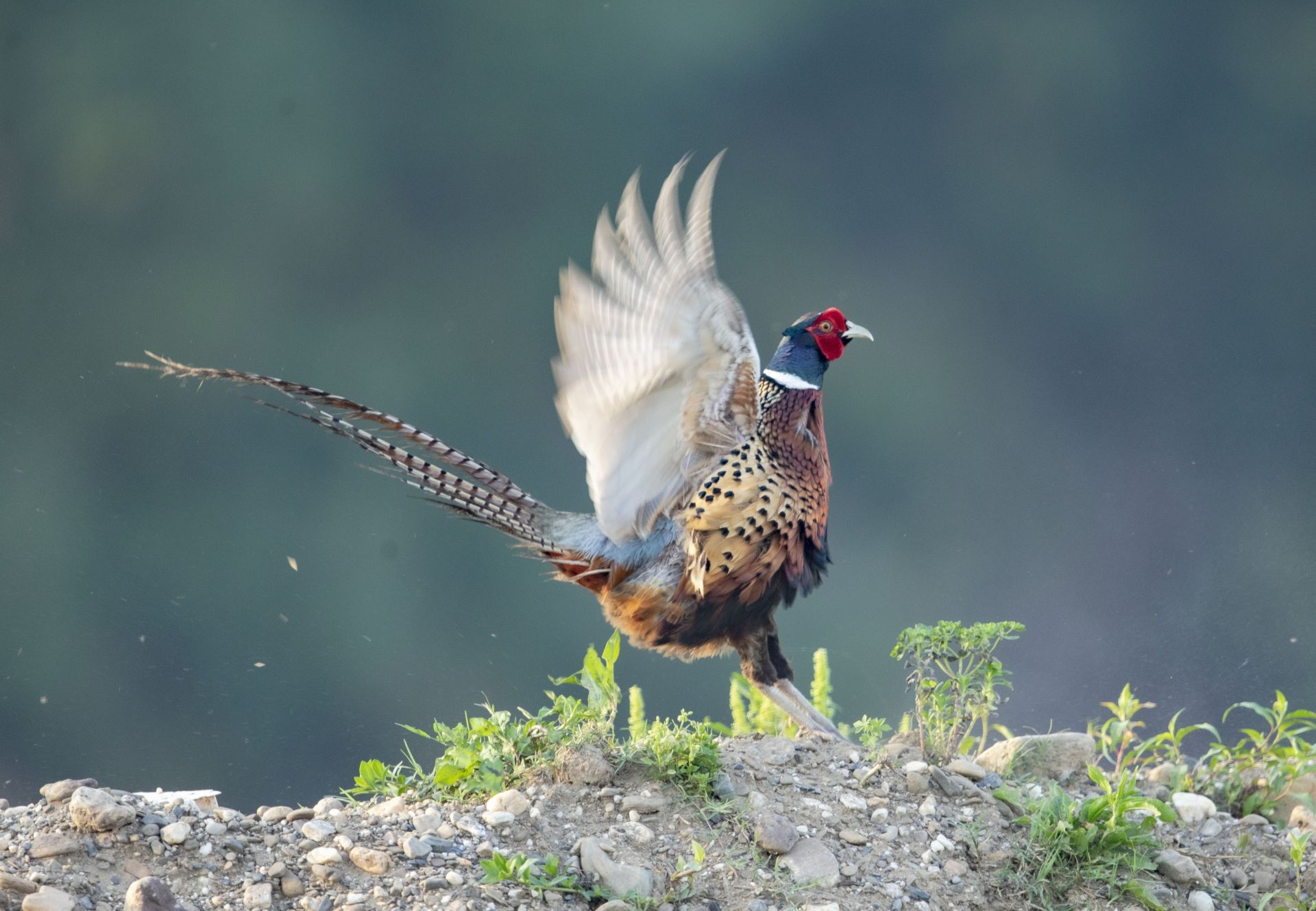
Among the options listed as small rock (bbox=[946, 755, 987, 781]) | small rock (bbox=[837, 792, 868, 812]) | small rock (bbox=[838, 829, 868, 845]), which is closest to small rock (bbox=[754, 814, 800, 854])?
small rock (bbox=[838, 829, 868, 845])

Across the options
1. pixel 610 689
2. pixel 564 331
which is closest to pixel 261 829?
pixel 610 689

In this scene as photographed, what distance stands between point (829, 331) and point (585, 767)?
2399 mm

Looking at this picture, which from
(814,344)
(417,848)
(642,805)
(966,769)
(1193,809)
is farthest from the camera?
(814,344)

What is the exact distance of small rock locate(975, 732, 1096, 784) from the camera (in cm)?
494

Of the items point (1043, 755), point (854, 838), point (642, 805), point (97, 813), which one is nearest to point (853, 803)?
point (854, 838)

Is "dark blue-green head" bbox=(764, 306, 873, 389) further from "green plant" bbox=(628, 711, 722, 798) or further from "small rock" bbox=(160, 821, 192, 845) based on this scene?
"small rock" bbox=(160, 821, 192, 845)

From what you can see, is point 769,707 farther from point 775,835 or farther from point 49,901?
point 49,901

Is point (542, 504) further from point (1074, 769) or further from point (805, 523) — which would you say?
point (1074, 769)

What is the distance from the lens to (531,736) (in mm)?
4328

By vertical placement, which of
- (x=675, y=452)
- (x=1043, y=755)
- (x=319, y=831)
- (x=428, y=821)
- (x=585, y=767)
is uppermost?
(x=675, y=452)

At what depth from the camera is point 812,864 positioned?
3941mm

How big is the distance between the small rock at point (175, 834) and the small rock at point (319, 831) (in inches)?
13.4

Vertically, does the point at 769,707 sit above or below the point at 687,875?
above

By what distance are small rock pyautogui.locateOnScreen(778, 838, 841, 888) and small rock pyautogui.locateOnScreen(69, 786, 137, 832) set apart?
78.8 inches
